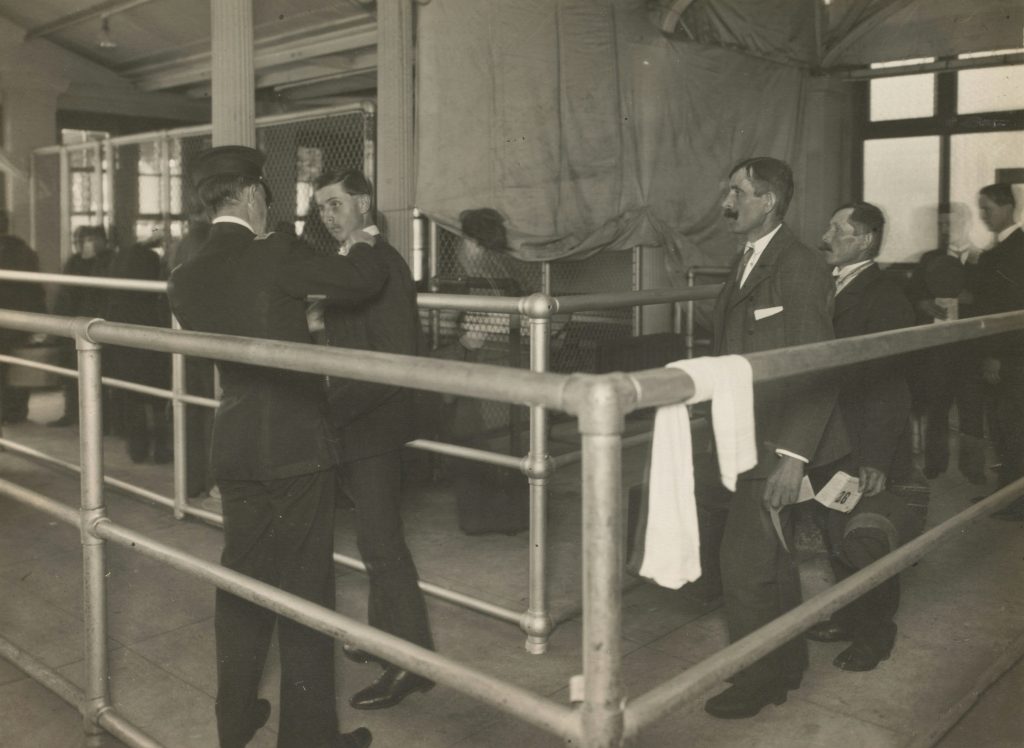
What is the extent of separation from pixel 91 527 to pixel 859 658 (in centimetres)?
240

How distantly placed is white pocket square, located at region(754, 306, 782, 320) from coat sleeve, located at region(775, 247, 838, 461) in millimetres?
30

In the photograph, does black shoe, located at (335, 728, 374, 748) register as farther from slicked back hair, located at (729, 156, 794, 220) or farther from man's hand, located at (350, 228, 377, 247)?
slicked back hair, located at (729, 156, 794, 220)

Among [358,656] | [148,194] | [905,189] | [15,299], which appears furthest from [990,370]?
[148,194]

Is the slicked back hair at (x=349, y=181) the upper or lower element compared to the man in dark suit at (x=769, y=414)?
upper

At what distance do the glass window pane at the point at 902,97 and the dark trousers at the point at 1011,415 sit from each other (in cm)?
411

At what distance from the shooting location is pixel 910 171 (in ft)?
29.3

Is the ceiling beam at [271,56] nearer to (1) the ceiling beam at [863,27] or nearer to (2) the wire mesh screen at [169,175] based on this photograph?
(2) the wire mesh screen at [169,175]

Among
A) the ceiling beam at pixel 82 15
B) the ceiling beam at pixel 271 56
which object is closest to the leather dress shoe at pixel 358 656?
the ceiling beam at pixel 271 56

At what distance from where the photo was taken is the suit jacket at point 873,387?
11.4 feet

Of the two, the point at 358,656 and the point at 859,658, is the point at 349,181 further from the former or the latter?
the point at 859,658

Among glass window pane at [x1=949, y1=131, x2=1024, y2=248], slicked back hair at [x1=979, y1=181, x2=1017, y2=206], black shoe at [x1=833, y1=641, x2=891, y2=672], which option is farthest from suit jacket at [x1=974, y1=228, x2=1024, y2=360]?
glass window pane at [x1=949, y1=131, x2=1024, y2=248]

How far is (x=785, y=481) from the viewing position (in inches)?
118

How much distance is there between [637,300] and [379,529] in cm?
136

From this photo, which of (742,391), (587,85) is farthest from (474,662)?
(587,85)
